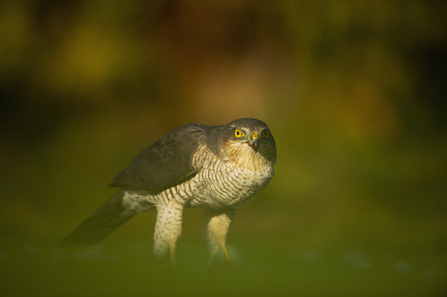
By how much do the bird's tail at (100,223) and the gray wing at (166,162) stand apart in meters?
0.12

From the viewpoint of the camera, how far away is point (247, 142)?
5.57 ft

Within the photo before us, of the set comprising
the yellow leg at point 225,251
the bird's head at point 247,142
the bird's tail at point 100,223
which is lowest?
the yellow leg at point 225,251

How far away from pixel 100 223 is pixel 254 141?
120cm

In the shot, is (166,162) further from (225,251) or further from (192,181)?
(225,251)

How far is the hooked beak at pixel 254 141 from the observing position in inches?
64.6

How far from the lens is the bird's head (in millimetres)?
1682

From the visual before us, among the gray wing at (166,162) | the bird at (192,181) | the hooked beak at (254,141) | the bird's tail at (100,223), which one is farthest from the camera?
the bird's tail at (100,223)

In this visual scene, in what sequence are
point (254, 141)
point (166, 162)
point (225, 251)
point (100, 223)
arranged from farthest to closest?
point (100, 223) → point (225, 251) → point (166, 162) → point (254, 141)

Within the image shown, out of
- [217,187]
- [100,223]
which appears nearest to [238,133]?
[217,187]

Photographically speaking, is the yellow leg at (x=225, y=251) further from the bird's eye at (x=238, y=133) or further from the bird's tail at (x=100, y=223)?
the bird's eye at (x=238, y=133)

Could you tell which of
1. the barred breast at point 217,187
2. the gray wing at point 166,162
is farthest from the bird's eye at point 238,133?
the gray wing at point 166,162

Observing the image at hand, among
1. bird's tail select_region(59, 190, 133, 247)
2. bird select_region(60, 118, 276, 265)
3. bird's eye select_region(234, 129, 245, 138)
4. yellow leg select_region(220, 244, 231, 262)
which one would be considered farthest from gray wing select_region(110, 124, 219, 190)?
yellow leg select_region(220, 244, 231, 262)

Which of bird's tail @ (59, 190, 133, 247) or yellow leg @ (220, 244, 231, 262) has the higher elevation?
bird's tail @ (59, 190, 133, 247)

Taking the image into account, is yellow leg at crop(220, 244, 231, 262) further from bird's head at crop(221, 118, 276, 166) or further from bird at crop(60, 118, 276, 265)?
bird's head at crop(221, 118, 276, 166)
